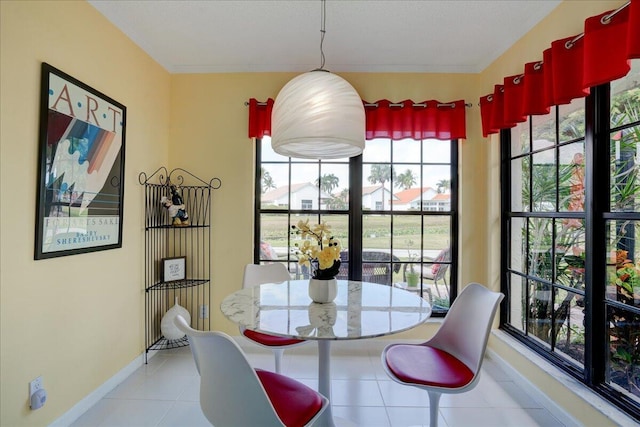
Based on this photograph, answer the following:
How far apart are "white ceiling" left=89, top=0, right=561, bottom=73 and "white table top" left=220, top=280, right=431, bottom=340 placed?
6.16 ft

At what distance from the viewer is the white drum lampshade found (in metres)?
1.47

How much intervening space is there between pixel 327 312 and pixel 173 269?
1847mm

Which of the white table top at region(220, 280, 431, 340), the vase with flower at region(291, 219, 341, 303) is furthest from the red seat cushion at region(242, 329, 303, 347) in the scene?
the vase with flower at region(291, 219, 341, 303)

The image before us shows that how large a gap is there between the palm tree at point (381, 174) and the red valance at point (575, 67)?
926 millimetres

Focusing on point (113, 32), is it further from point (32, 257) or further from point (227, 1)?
point (32, 257)

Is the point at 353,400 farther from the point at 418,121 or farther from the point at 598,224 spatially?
the point at 418,121

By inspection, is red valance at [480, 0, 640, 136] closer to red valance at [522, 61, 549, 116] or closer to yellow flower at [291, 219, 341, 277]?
red valance at [522, 61, 549, 116]

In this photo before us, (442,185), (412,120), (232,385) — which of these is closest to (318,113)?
(232,385)

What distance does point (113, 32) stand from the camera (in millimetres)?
2254

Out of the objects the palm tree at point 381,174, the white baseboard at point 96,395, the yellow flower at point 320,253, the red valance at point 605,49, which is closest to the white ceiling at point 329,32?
the red valance at point 605,49

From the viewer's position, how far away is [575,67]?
1781 mm

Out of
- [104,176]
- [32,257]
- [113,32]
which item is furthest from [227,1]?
[32,257]

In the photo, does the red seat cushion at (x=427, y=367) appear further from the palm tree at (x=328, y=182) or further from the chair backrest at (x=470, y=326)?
the palm tree at (x=328, y=182)

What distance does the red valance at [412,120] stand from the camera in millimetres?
2838
